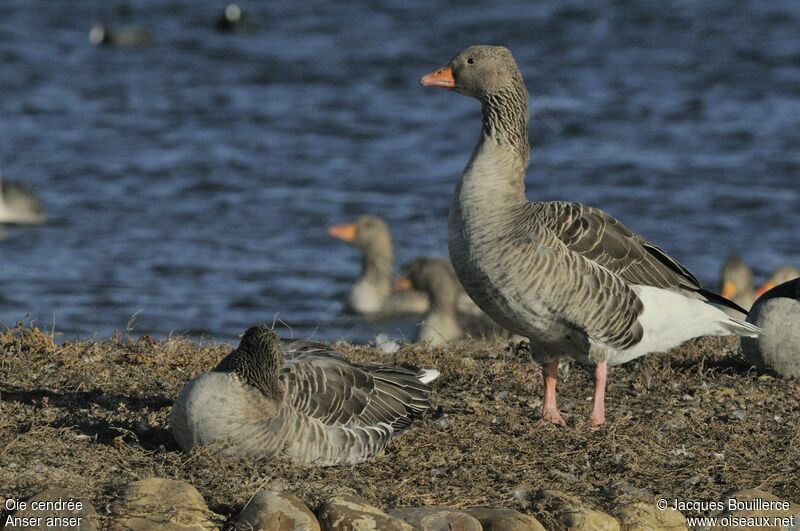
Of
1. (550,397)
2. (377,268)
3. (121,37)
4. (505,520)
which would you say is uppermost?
(505,520)

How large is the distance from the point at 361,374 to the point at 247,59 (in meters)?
21.9

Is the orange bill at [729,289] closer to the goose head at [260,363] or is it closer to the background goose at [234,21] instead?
the goose head at [260,363]

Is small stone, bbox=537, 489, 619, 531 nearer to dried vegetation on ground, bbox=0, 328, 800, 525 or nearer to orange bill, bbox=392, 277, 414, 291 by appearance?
dried vegetation on ground, bbox=0, 328, 800, 525

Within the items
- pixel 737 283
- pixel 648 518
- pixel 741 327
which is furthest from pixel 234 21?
pixel 648 518

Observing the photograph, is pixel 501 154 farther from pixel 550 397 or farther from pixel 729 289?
pixel 729 289

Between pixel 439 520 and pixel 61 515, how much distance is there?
1597 millimetres

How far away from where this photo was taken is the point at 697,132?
850 inches

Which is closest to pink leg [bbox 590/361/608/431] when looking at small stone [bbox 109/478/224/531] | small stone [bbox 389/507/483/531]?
small stone [bbox 389/507/483/531]

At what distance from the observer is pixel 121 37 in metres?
29.3

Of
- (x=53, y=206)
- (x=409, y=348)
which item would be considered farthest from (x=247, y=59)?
(x=409, y=348)

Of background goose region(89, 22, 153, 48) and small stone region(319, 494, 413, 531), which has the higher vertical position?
small stone region(319, 494, 413, 531)

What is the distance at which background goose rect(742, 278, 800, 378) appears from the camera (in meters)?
7.98

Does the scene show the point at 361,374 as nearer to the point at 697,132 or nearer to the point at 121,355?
the point at 121,355

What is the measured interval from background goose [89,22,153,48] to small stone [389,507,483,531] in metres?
25.3
